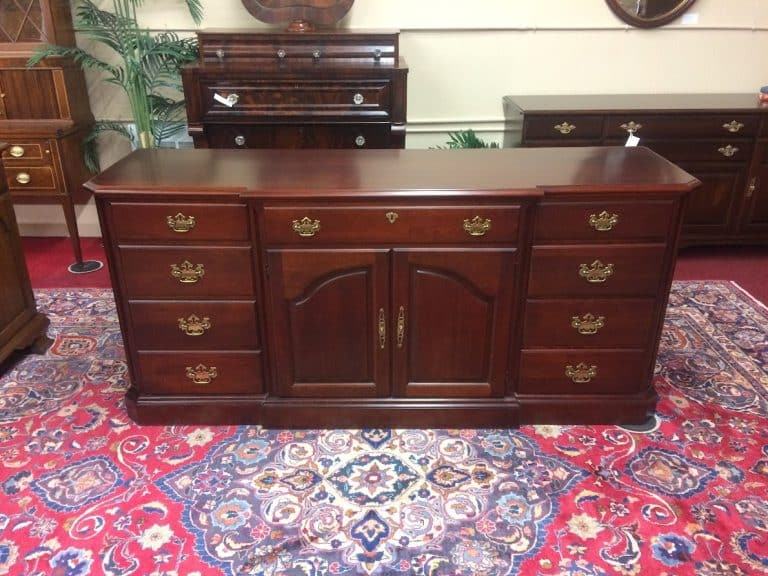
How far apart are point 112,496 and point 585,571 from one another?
1.40 m

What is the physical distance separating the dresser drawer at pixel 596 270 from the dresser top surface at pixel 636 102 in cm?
157

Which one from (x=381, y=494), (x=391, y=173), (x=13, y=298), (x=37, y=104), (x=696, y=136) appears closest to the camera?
(x=381, y=494)

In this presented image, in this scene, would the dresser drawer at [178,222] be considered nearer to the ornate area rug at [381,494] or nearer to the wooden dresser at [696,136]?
the ornate area rug at [381,494]

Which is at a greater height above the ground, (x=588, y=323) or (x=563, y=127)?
(x=563, y=127)

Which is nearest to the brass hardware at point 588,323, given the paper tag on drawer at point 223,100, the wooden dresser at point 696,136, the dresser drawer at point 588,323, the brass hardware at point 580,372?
the dresser drawer at point 588,323

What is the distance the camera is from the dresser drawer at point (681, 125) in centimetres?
344

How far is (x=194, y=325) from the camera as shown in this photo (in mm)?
2158

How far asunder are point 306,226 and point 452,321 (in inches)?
22.7

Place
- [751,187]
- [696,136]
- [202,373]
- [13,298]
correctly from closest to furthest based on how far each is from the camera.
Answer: [202,373]
[13,298]
[696,136]
[751,187]

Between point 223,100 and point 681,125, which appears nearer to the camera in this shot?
point 223,100

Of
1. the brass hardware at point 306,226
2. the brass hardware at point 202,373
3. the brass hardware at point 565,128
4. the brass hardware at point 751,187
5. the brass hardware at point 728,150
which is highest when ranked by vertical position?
the brass hardware at point 565,128

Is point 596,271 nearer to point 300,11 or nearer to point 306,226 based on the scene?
point 306,226

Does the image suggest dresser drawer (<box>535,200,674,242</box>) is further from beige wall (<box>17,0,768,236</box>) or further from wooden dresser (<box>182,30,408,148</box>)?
beige wall (<box>17,0,768,236</box>)

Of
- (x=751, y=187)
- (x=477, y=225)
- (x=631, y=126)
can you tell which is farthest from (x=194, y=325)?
(x=751, y=187)
